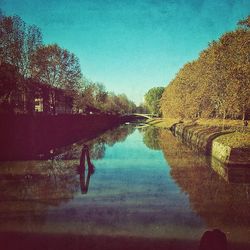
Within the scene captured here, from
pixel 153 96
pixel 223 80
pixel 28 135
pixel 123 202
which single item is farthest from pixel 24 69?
pixel 153 96

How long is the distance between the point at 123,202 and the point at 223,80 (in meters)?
33.2

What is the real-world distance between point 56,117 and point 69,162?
27008 millimetres

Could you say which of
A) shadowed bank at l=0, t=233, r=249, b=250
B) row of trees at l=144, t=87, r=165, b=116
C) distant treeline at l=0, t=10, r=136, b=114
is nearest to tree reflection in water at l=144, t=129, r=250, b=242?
shadowed bank at l=0, t=233, r=249, b=250

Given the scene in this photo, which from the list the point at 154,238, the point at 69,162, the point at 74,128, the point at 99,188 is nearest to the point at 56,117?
the point at 74,128

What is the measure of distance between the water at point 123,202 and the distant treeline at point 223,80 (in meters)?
12.3

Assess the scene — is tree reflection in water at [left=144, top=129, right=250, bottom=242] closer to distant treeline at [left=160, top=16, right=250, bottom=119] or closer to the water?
the water

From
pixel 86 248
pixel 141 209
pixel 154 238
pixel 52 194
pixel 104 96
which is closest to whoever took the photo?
pixel 86 248

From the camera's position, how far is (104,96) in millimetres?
131375

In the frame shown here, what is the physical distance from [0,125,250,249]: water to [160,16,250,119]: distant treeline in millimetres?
12318

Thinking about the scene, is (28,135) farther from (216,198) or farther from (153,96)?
(153,96)

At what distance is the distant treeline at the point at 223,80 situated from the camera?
31.7 meters

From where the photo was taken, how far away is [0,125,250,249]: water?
37.1 ft

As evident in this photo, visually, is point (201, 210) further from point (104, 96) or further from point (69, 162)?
point (104, 96)

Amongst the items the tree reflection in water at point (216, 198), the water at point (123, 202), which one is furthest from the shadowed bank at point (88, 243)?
the tree reflection in water at point (216, 198)
